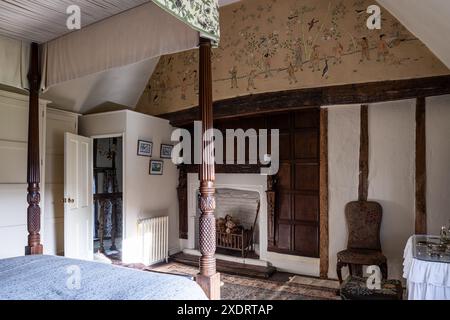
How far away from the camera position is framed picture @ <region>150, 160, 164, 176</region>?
15.3 feet

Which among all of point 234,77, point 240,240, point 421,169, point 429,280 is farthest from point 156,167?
point 429,280

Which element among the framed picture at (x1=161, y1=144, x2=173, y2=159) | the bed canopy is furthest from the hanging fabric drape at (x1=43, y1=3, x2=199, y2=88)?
the framed picture at (x1=161, y1=144, x2=173, y2=159)

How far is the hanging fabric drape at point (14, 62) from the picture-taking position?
2.65m

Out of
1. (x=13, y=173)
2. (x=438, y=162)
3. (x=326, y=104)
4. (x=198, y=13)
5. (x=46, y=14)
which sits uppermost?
(x=46, y=14)

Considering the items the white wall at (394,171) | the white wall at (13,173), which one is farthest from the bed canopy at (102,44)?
the white wall at (394,171)

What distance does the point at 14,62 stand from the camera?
2.75 meters

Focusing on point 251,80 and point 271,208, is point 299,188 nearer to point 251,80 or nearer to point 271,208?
point 271,208

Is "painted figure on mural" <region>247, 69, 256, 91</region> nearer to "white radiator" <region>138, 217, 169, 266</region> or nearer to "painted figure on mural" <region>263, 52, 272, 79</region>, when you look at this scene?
"painted figure on mural" <region>263, 52, 272, 79</region>

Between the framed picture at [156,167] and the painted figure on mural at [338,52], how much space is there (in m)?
2.82

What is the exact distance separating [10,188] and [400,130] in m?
4.34

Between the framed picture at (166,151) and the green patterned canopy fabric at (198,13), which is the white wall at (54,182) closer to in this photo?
the framed picture at (166,151)

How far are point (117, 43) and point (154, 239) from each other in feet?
9.48

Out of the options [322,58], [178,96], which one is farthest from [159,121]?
[322,58]

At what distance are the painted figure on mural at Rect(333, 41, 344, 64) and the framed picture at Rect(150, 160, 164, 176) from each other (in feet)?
9.24
